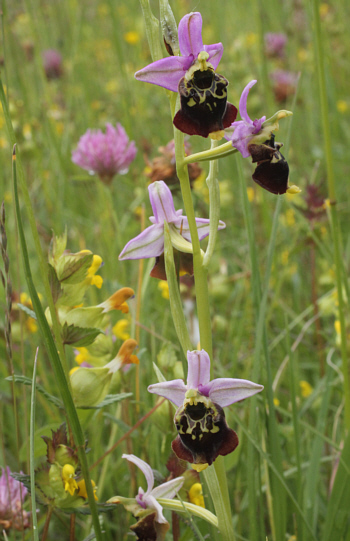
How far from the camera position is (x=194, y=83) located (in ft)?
2.57

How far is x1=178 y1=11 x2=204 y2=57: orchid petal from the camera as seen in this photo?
0.80m

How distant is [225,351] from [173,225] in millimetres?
814

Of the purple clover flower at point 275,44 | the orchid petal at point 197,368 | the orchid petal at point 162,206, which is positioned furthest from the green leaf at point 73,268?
the purple clover flower at point 275,44

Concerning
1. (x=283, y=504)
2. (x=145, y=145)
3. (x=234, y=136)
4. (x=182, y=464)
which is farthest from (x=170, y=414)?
(x=145, y=145)

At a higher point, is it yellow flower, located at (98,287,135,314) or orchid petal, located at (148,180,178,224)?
orchid petal, located at (148,180,178,224)

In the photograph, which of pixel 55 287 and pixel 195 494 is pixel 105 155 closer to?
pixel 55 287

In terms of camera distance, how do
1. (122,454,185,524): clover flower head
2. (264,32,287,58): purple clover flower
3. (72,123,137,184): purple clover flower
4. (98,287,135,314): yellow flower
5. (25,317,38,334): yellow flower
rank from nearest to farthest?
(122,454,185,524): clover flower head, (98,287,135,314): yellow flower, (25,317,38,334): yellow flower, (72,123,137,184): purple clover flower, (264,32,287,58): purple clover flower

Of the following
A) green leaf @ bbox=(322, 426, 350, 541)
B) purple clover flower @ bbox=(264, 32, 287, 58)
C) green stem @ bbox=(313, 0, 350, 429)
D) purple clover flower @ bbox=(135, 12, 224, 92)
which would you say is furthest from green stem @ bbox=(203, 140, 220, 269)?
purple clover flower @ bbox=(264, 32, 287, 58)

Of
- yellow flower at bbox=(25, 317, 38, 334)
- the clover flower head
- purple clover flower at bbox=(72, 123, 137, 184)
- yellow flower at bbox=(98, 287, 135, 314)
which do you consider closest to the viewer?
the clover flower head

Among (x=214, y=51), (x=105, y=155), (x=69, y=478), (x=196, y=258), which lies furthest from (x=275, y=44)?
(x=69, y=478)

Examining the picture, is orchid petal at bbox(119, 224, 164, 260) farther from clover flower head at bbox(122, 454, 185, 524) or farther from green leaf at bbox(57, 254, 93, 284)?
clover flower head at bbox(122, 454, 185, 524)

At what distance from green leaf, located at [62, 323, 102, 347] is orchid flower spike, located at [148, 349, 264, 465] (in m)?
0.16

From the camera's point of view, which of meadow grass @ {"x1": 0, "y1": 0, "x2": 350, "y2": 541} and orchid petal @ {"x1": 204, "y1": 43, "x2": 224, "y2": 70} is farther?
meadow grass @ {"x1": 0, "y1": 0, "x2": 350, "y2": 541}

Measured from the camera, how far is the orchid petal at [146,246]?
0.91 meters
